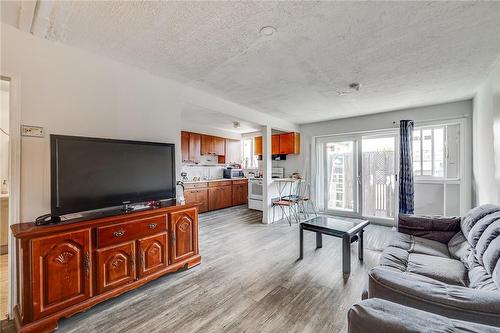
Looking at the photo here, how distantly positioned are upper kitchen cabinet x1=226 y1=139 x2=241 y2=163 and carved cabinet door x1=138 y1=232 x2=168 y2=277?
463 cm

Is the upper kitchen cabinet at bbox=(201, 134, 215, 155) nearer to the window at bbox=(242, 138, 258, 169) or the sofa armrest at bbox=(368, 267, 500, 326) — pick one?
the window at bbox=(242, 138, 258, 169)

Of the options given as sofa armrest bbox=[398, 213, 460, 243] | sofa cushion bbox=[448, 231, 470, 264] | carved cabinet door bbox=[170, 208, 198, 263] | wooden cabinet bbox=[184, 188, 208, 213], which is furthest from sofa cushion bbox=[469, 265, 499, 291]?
wooden cabinet bbox=[184, 188, 208, 213]

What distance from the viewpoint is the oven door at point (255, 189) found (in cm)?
586

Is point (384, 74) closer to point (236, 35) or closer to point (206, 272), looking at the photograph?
point (236, 35)

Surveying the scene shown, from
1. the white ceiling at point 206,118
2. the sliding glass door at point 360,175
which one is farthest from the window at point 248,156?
the sliding glass door at point 360,175

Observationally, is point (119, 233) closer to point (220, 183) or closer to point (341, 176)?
point (220, 183)

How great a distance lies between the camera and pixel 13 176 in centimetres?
176

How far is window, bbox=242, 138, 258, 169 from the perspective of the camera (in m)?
7.21

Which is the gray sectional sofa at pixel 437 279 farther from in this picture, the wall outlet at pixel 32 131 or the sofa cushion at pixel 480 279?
the wall outlet at pixel 32 131

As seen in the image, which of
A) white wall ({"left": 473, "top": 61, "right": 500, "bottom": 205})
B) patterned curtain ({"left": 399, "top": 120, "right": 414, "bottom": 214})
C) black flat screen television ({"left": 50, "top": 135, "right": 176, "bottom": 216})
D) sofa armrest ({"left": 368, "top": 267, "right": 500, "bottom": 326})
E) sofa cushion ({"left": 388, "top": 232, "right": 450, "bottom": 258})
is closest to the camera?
sofa armrest ({"left": 368, "top": 267, "right": 500, "bottom": 326})

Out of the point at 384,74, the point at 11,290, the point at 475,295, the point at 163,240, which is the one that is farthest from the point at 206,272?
the point at 384,74

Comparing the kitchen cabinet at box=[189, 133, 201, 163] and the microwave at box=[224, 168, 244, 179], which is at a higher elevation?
the kitchen cabinet at box=[189, 133, 201, 163]

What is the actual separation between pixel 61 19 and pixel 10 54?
548 mm

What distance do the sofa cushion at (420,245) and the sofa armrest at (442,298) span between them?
131 centimetres
